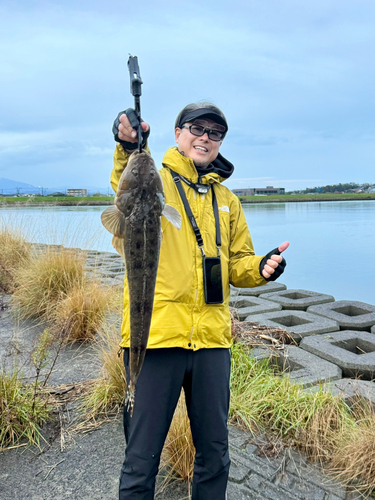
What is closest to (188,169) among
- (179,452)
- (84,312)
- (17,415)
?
(179,452)

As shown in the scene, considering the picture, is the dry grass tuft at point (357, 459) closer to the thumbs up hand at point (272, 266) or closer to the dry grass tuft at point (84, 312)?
the thumbs up hand at point (272, 266)

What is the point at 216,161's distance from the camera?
2824mm

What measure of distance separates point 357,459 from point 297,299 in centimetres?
451

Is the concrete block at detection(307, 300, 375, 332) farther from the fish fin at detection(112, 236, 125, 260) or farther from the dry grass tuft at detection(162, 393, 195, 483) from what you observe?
the fish fin at detection(112, 236, 125, 260)

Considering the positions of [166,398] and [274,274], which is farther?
[274,274]

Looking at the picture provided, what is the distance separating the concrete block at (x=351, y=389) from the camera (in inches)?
140

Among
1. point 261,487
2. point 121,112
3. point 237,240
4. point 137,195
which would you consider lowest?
point 261,487

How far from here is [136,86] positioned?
1.84 meters

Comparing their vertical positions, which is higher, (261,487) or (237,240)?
(237,240)

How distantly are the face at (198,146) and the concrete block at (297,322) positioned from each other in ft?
10.6

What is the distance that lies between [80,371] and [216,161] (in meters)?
2.89

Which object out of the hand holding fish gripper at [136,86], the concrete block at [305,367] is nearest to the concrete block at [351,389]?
the concrete block at [305,367]

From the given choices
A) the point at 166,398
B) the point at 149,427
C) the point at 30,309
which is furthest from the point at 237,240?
the point at 30,309

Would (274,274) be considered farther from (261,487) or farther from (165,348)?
(261,487)
